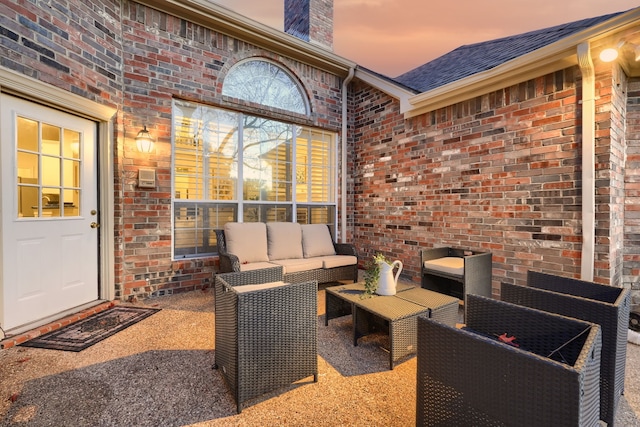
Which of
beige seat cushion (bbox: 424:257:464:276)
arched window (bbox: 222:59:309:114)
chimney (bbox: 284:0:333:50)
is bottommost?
beige seat cushion (bbox: 424:257:464:276)

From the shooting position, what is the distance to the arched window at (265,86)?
174 inches

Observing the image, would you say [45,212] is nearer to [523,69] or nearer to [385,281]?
[385,281]

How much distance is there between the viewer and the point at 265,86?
468 cm

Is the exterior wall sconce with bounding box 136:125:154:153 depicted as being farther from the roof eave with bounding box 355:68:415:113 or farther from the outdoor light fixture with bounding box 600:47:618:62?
the outdoor light fixture with bounding box 600:47:618:62

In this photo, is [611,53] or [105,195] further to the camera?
[105,195]

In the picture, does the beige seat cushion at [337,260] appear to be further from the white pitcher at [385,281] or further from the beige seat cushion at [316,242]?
the white pitcher at [385,281]

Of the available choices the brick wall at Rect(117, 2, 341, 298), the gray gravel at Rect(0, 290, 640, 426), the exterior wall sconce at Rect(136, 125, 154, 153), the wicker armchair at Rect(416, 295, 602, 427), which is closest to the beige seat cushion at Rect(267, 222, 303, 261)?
the brick wall at Rect(117, 2, 341, 298)

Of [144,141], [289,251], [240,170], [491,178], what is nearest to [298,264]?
[289,251]

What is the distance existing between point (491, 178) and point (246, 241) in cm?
320

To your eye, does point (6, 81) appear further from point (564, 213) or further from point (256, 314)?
point (564, 213)

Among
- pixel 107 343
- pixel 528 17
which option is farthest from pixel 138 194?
pixel 528 17

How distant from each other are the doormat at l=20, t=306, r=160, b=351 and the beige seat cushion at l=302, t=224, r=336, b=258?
205 centimetres

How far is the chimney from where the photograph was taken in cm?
579

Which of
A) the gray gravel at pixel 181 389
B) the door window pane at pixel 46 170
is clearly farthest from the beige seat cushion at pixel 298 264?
the door window pane at pixel 46 170
